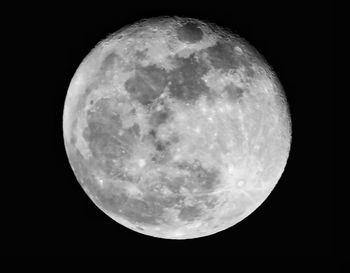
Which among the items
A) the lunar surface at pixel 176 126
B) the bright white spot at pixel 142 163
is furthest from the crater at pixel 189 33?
the bright white spot at pixel 142 163

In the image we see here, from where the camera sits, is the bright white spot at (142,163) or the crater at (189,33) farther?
the crater at (189,33)

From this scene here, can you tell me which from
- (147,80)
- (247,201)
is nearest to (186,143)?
(147,80)

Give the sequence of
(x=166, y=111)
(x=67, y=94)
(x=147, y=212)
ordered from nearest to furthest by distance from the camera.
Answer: (x=166, y=111)
(x=147, y=212)
(x=67, y=94)

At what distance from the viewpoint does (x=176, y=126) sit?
13.7ft

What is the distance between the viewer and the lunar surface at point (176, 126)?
4.21 metres

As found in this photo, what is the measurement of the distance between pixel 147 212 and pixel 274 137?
1.40m

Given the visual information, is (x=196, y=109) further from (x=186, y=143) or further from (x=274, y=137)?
(x=274, y=137)

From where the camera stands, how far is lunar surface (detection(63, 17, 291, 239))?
4.21 m

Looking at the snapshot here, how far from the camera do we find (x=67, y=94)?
496 centimetres

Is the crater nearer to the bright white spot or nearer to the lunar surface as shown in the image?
the lunar surface

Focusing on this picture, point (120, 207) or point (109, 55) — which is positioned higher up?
point (109, 55)

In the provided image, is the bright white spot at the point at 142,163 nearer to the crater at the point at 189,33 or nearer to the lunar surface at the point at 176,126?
the lunar surface at the point at 176,126

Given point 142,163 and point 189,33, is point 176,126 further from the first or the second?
point 189,33

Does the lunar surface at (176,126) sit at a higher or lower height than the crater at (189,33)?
lower
